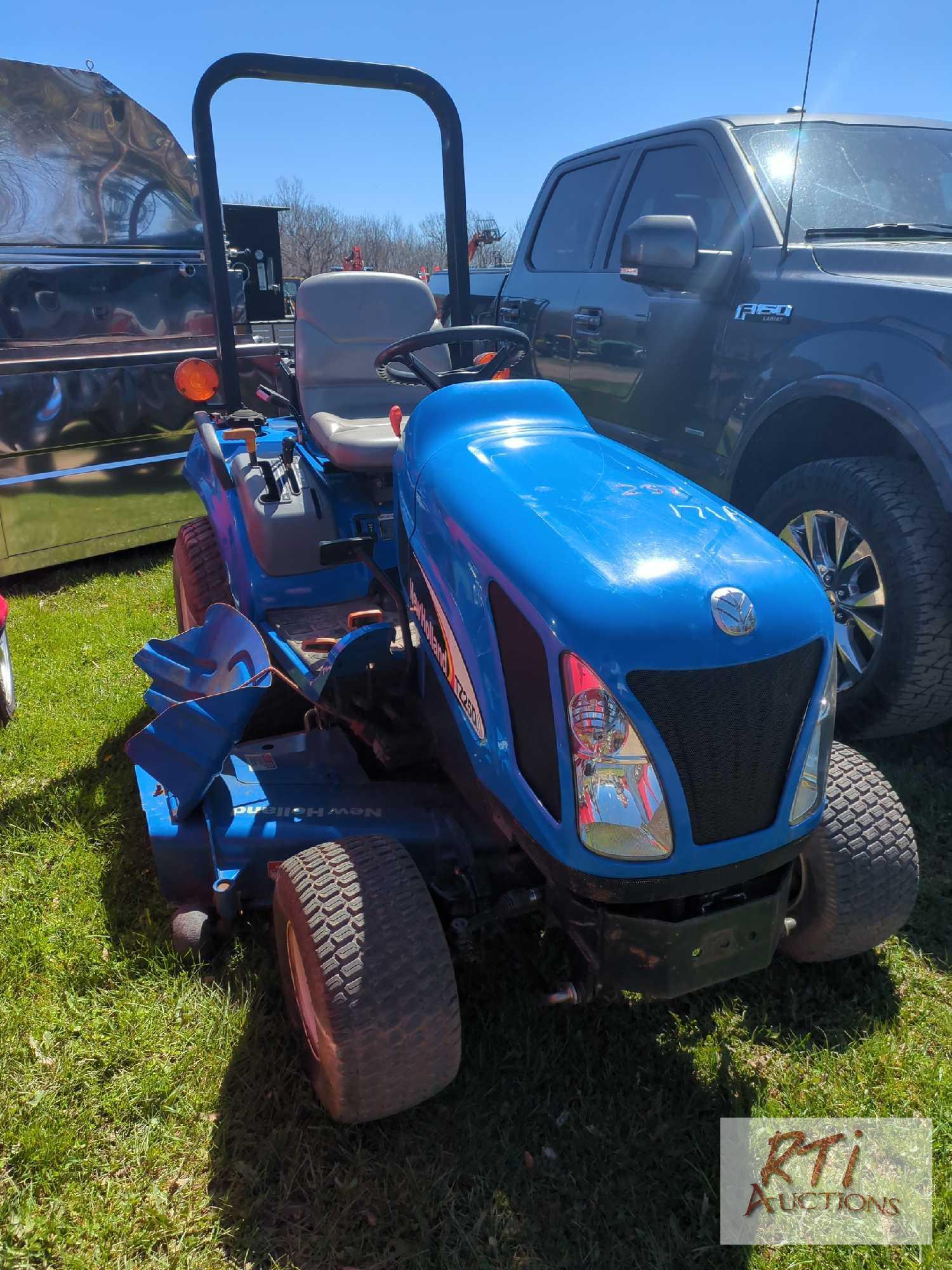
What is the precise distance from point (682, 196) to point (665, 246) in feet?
2.27

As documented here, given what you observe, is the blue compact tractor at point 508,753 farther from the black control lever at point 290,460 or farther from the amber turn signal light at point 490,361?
the black control lever at point 290,460

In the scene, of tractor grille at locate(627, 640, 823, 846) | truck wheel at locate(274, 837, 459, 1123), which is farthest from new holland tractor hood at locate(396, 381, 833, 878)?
truck wheel at locate(274, 837, 459, 1123)

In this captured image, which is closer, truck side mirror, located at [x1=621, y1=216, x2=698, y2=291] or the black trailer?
truck side mirror, located at [x1=621, y1=216, x2=698, y2=291]

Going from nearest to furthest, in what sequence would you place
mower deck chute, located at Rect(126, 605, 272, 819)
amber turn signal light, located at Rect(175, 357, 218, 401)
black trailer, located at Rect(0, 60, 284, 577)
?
1. mower deck chute, located at Rect(126, 605, 272, 819)
2. amber turn signal light, located at Rect(175, 357, 218, 401)
3. black trailer, located at Rect(0, 60, 284, 577)

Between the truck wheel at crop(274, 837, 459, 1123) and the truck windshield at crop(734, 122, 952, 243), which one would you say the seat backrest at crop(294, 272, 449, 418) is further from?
the truck wheel at crop(274, 837, 459, 1123)

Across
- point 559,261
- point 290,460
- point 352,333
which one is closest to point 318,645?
point 290,460

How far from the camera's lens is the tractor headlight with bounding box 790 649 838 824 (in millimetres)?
1658

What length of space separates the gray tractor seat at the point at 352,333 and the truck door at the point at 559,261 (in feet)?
3.70

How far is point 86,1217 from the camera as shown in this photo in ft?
5.76

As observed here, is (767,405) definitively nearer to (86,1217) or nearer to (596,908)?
(596,908)

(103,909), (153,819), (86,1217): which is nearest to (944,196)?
(153,819)

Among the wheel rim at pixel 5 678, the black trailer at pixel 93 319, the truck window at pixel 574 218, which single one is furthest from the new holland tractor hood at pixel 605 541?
the black trailer at pixel 93 319

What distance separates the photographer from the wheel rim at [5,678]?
348 cm

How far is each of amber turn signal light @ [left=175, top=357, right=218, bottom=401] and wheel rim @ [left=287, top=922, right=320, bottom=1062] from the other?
6.04ft
